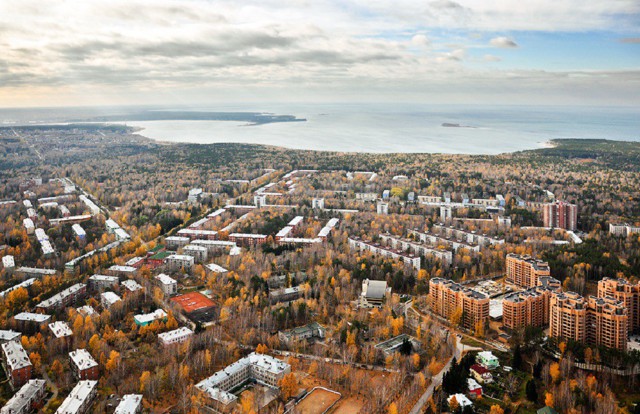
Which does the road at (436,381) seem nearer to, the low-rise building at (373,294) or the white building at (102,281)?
the low-rise building at (373,294)

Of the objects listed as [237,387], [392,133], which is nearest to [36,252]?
[237,387]

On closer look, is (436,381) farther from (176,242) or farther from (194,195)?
(194,195)

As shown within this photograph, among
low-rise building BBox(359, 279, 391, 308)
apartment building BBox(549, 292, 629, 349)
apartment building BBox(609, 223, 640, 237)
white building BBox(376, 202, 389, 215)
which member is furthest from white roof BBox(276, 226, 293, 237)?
apartment building BBox(609, 223, 640, 237)

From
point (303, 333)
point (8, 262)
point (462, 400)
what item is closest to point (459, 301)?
point (462, 400)

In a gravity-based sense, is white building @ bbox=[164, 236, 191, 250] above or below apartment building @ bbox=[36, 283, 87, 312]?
above

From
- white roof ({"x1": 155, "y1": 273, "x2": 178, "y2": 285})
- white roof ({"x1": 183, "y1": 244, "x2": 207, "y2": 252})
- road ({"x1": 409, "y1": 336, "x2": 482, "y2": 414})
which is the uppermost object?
white roof ({"x1": 183, "y1": 244, "x2": 207, "y2": 252})

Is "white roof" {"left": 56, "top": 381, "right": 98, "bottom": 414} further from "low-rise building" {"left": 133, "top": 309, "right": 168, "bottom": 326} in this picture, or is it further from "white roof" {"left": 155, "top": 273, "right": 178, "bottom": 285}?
"white roof" {"left": 155, "top": 273, "right": 178, "bottom": 285}

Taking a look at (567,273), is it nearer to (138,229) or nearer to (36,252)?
(138,229)
